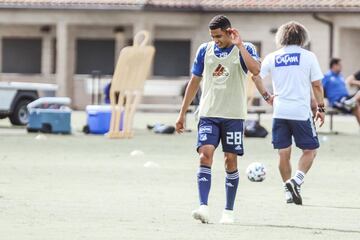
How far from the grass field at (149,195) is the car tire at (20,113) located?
649 centimetres

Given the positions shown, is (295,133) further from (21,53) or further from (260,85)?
(21,53)

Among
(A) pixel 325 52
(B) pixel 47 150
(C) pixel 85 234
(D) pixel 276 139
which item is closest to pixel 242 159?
(B) pixel 47 150

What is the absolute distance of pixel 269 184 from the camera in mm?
15492

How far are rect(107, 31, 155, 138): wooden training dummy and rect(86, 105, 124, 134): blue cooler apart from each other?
112cm

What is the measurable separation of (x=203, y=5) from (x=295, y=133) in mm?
33708

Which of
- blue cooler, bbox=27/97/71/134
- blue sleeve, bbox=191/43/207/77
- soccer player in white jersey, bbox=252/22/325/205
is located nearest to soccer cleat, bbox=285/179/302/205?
soccer player in white jersey, bbox=252/22/325/205

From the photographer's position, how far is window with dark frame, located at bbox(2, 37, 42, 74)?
49531 mm

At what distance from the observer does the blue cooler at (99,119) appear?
26.6 metres

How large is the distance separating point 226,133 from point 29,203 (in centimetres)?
214

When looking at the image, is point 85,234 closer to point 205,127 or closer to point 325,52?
point 205,127

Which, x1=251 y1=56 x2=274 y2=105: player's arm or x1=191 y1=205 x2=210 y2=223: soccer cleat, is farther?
x1=251 y1=56 x2=274 y2=105: player's arm

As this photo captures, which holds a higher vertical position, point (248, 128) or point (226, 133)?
point (226, 133)

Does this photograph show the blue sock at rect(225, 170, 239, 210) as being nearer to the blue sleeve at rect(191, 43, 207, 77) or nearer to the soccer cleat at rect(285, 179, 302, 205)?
the blue sleeve at rect(191, 43, 207, 77)

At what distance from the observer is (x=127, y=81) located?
25.2 meters
